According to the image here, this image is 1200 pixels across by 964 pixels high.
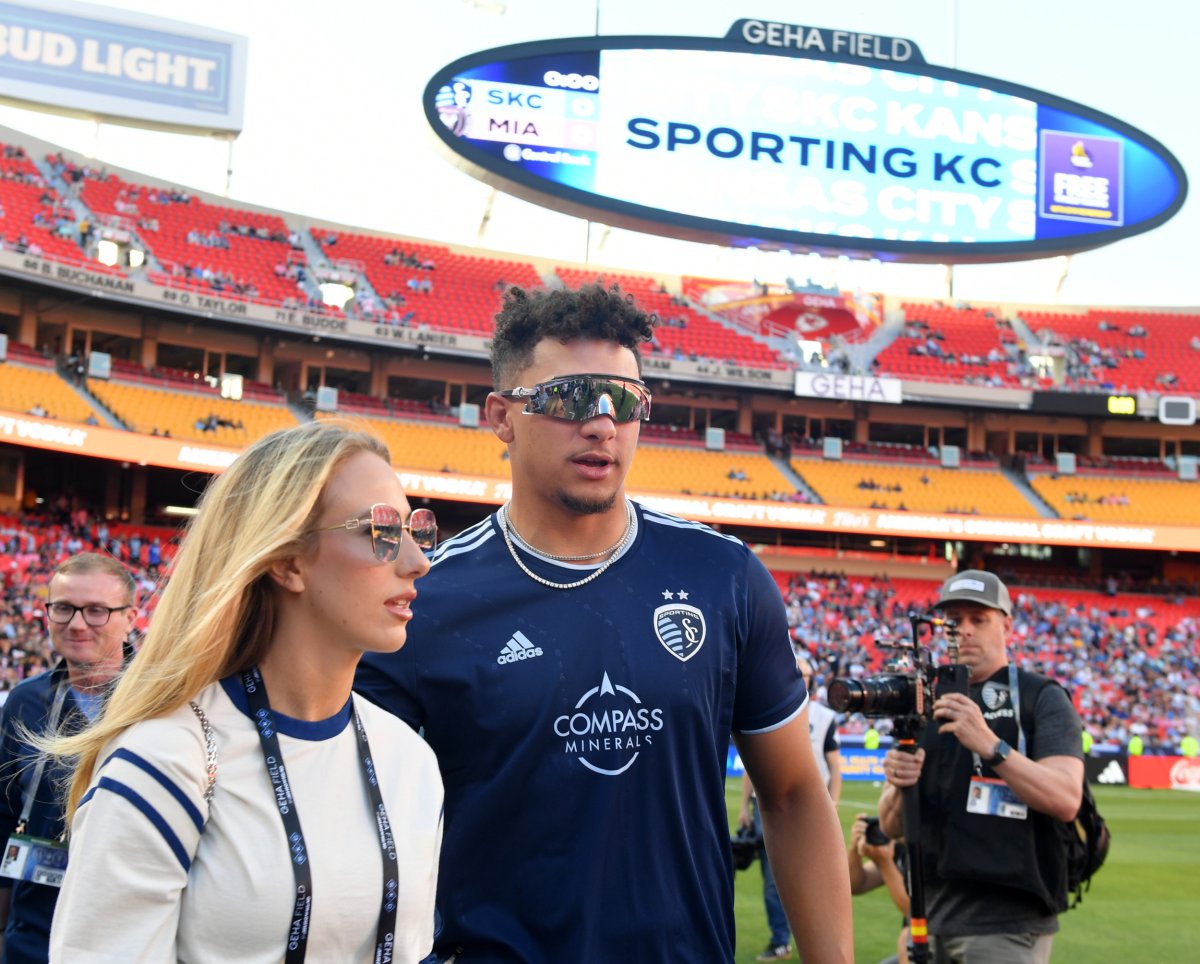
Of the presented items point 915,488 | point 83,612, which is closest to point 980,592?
point 83,612

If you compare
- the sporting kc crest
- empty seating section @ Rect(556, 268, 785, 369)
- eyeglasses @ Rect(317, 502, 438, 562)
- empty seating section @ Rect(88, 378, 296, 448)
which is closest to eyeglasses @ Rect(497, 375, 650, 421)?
the sporting kc crest

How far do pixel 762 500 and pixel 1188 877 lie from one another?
2791cm

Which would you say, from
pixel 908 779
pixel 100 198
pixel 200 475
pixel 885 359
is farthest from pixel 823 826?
pixel 885 359

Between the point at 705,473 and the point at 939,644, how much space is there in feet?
36.9

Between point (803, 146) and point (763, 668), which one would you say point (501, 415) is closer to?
point (763, 668)

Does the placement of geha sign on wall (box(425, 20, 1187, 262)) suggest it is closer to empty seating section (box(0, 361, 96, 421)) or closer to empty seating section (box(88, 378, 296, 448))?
empty seating section (box(88, 378, 296, 448))

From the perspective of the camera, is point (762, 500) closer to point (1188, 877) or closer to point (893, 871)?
point (1188, 877)

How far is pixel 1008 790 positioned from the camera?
5.01 metres

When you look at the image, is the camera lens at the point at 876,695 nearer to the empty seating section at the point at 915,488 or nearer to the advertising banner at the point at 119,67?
the empty seating section at the point at 915,488

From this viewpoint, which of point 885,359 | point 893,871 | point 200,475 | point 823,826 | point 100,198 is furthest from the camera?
point 885,359

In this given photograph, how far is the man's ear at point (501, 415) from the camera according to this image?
3.20 m

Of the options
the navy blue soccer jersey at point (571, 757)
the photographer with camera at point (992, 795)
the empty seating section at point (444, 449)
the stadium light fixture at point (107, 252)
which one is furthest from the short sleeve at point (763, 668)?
the stadium light fixture at point (107, 252)

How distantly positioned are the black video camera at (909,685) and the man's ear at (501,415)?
2.25 metres

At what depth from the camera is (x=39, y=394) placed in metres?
33.8
